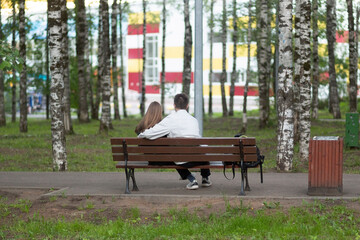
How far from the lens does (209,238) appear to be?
7395mm

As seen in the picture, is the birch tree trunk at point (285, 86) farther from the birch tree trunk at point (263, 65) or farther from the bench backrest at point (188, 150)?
the birch tree trunk at point (263, 65)

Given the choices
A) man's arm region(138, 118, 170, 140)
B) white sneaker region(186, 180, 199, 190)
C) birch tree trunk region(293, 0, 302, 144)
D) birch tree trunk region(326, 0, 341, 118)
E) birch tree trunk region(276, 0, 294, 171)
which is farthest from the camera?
birch tree trunk region(326, 0, 341, 118)

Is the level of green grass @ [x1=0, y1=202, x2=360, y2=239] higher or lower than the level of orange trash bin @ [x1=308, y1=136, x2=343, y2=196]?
lower

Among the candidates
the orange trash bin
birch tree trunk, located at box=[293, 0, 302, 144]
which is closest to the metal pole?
the orange trash bin

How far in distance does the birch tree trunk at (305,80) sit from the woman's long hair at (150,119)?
5.50 metres

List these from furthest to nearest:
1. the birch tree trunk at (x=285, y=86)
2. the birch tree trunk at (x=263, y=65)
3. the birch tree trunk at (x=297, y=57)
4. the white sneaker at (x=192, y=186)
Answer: the birch tree trunk at (x=263, y=65), the birch tree trunk at (x=297, y=57), the birch tree trunk at (x=285, y=86), the white sneaker at (x=192, y=186)

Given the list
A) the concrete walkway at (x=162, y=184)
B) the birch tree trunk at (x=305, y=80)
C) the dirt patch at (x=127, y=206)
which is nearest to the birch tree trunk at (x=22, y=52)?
the birch tree trunk at (x=305, y=80)

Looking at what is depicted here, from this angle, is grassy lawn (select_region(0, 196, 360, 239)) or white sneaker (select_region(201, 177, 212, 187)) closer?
grassy lawn (select_region(0, 196, 360, 239))

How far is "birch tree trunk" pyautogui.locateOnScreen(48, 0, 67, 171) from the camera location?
13594 millimetres

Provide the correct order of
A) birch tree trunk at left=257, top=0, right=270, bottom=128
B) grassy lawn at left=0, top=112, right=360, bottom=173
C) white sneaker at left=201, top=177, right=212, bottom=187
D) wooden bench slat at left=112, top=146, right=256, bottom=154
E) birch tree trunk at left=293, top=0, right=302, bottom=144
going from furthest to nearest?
birch tree trunk at left=257, top=0, right=270, bottom=128 → birch tree trunk at left=293, top=0, right=302, bottom=144 → grassy lawn at left=0, top=112, right=360, bottom=173 → white sneaker at left=201, top=177, right=212, bottom=187 → wooden bench slat at left=112, top=146, right=256, bottom=154

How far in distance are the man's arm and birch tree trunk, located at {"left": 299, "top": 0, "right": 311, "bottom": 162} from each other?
5.59 meters

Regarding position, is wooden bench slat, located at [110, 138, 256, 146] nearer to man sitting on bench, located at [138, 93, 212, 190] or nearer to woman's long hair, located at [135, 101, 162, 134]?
man sitting on bench, located at [138, 93, 212, 190]

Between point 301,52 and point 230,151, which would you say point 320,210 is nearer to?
point 230,151

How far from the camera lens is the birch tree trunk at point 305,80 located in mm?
14734
